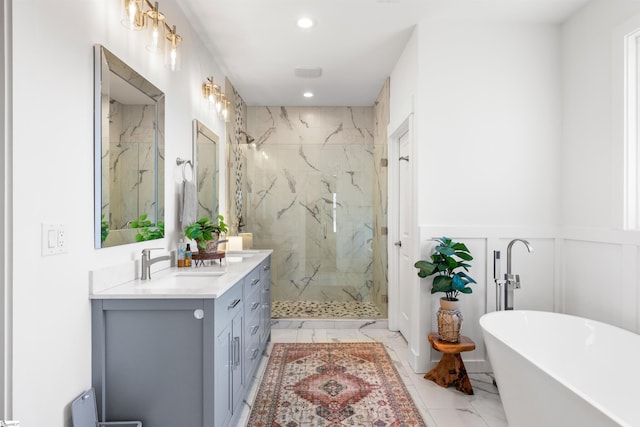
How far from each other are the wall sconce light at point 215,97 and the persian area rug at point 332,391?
2.23m

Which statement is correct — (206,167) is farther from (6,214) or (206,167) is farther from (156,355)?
(6,214)

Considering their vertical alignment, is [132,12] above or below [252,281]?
above

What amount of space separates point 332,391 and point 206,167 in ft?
6.62

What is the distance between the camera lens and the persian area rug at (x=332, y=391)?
2252 millimetres

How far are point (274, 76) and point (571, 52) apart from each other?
2.62 metres

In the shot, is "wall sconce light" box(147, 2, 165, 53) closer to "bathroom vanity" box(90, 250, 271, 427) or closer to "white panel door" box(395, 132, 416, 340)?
"bathroom vanity" box(90, 250, 271, 427)

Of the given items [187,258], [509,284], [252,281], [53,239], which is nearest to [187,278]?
[187,258]

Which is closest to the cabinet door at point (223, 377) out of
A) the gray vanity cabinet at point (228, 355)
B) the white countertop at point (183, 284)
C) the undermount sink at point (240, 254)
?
the gray vanity cabinet at point (228, 355)

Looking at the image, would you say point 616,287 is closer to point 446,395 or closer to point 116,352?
point 446,395

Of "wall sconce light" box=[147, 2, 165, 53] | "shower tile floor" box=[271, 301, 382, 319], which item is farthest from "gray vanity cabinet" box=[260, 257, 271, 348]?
"wall sconce light" box=[147, 2, 165, 53]

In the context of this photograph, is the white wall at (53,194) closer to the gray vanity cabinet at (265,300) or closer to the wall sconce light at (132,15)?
the wall sconce light at (132,15)

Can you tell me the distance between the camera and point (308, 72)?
12.7ft

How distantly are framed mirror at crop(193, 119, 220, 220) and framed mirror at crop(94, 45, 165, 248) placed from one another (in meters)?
0.67

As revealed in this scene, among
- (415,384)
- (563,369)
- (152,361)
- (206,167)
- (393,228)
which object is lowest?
(415,384)
